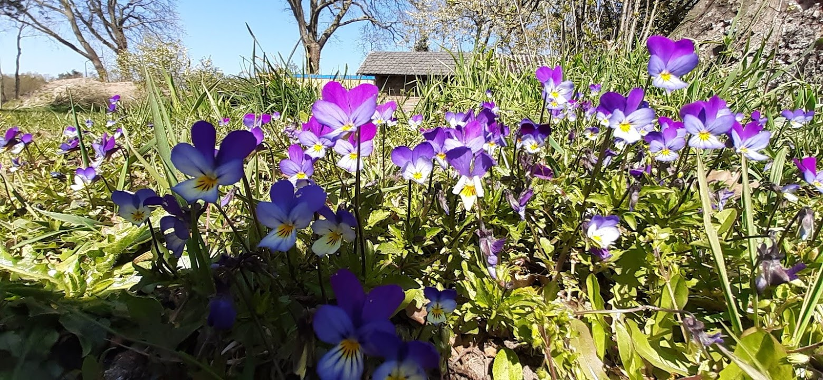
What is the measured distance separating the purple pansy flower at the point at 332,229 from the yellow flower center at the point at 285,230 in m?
0.09

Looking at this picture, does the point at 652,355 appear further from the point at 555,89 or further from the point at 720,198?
the point at 555,89

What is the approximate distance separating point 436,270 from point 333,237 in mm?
581

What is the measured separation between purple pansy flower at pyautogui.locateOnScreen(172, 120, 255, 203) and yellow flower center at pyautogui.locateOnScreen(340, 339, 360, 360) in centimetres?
34

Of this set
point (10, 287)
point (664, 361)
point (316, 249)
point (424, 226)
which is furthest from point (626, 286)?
point (10, 287)

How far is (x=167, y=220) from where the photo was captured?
3.24 feet

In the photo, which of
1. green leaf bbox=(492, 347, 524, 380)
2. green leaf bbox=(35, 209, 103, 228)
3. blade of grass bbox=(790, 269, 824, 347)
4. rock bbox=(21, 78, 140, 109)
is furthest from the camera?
rock bbox=(21, 78, 140, 109)

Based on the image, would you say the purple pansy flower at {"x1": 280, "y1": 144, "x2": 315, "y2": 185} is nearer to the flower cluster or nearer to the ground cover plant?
the ground cover plant

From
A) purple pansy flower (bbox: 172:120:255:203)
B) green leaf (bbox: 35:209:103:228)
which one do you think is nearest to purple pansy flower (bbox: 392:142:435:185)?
purple pansy flower (bbox: 172:120:255:203)

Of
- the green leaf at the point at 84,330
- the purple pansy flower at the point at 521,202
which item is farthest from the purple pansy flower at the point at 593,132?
the green leaf at the point at 84,330

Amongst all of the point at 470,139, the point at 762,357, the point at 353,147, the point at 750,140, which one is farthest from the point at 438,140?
the point at 750,140

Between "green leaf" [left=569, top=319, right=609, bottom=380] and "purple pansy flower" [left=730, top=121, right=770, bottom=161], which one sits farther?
"purple pansy flower" [left=730, top=121, right=770, bottom=161]

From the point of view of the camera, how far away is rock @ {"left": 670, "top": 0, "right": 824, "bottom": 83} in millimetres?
3764

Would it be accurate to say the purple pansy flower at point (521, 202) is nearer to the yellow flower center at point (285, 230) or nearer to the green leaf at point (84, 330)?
the yellow flower center at point (285, 230)

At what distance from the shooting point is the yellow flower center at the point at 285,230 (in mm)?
854
